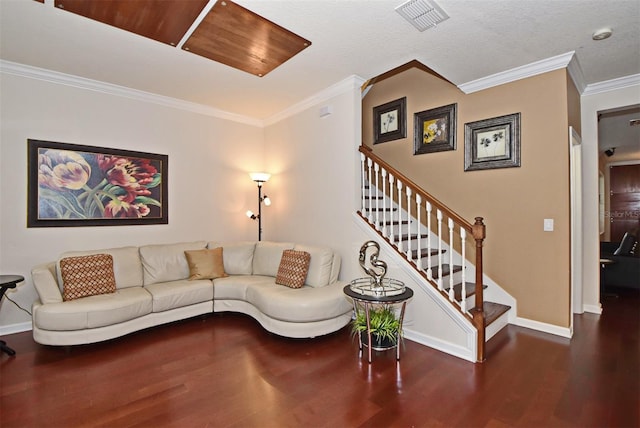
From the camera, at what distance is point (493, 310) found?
346cm

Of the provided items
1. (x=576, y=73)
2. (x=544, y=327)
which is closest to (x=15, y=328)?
(x=544, y=327)

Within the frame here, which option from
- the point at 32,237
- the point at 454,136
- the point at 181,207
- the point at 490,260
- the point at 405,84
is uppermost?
the point at 405,84

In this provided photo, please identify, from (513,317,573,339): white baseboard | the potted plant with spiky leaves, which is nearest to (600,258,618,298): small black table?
(513,317,573,339): white baseboard

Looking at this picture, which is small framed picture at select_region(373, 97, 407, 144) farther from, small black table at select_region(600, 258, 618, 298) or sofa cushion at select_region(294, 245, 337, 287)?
small black table at select_region(600, 258, 618, 298)

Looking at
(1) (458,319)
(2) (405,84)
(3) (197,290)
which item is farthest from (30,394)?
(2) (405,84)

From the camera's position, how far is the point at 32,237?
138 inches

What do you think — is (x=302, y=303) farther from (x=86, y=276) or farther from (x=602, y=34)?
(x=602, y=34)

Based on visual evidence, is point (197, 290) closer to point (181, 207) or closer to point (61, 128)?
point (181, 207)

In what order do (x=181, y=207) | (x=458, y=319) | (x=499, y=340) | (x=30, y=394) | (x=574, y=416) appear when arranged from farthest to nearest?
(x=181, y=207) → (x=499, y=340) → (x=458, y=319) → (x=30, y=394) → (x=574, y=416)

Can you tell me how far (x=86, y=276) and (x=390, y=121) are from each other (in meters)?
4.33

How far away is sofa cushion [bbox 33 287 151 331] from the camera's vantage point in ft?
9.42

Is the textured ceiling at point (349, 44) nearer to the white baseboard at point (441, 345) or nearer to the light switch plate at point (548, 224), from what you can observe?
the light switch plate at point (548, 224)

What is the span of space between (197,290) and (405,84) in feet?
13.1

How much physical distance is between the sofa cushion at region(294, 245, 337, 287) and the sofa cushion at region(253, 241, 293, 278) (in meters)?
0.53
